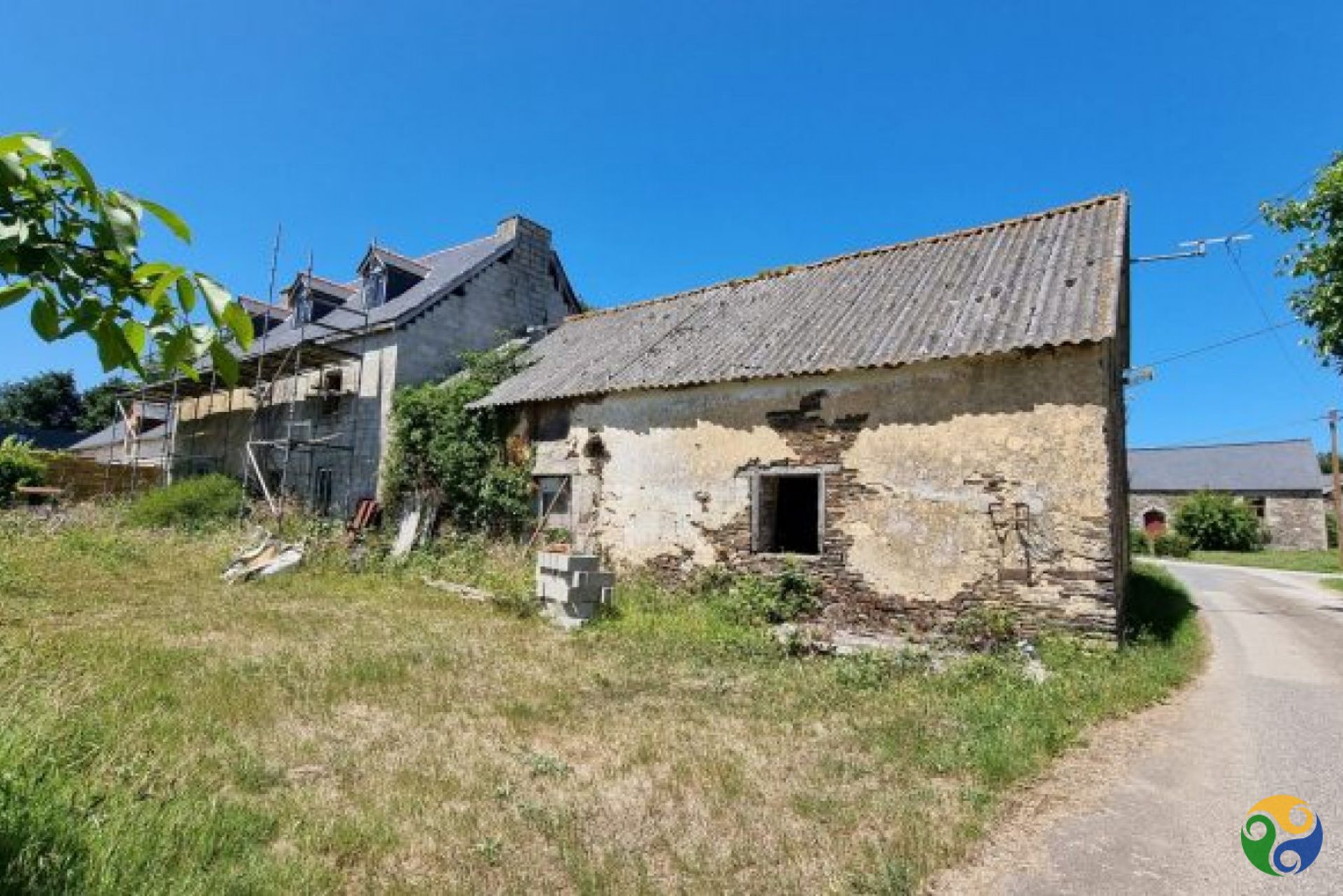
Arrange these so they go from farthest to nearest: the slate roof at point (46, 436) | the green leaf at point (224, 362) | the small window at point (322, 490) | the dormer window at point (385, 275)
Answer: the slate roof at point (46, 436)
the dormer window at point (385, 275)
the small window at point (322, 490)
the green leaf at point (224, 362)

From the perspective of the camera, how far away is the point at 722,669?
316 inches

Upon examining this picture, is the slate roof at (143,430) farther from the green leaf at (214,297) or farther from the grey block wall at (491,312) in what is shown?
the green leaf at (214,297)

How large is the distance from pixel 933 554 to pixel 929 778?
5200mm

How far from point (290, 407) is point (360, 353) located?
11.2 feet

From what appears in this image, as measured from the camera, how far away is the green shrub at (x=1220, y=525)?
3381 cm

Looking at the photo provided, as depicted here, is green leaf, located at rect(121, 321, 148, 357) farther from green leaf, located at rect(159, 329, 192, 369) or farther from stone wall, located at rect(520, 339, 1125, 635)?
stone wall, located at rect(520, 339, 1125, 635)

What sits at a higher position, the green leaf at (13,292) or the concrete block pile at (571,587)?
the green leaf at (13,292)

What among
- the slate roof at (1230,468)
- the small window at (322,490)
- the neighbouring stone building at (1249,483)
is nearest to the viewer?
the small window at (322,490)

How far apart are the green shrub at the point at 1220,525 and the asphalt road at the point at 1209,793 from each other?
3011 cm

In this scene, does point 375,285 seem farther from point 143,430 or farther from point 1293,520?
point 1293,520

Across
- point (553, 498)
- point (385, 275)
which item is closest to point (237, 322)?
point (553, 498)

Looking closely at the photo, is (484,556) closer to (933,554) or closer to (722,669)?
(722,669)

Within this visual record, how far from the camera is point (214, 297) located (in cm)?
142

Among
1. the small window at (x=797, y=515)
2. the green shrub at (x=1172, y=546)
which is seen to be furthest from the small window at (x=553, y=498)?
the green shrub at (x=1172, y=546)
